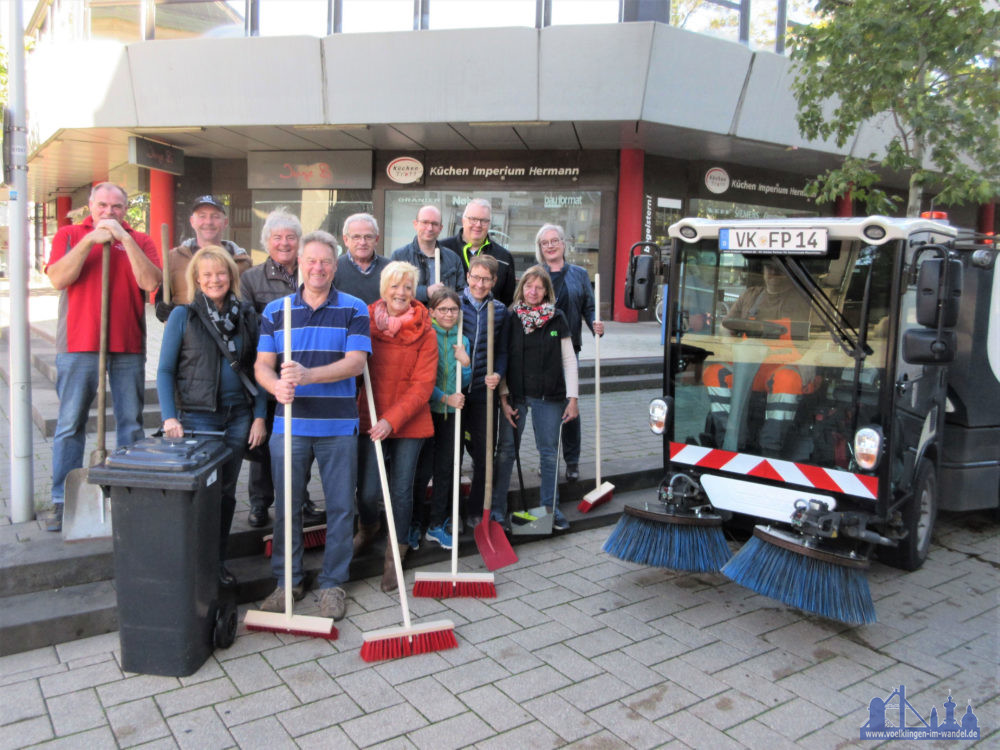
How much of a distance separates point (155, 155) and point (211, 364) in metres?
13.8

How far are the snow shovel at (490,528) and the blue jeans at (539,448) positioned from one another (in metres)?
0.17

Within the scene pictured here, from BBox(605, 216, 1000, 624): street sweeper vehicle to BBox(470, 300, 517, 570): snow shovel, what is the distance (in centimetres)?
75

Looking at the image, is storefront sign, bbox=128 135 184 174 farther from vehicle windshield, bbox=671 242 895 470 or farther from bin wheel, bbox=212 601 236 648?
bin wheel, bbox=212 601 236 648

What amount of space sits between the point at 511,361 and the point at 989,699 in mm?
3133

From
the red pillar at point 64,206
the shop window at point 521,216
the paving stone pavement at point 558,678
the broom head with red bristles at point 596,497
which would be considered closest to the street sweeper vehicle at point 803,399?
the paving stone pavement at point 558,678

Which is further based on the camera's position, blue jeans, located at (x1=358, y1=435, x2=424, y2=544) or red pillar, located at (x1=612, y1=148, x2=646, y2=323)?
red pillar, located at (x1=612, y1=148, x2=646, y2=323)

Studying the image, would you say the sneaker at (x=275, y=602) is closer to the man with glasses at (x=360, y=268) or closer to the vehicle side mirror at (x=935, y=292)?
the man with glasses at (x=360, y=268)

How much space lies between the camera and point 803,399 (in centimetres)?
444

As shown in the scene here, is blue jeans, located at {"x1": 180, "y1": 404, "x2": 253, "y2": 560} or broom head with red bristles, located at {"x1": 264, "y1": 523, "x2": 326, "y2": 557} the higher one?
blue jeans, located at {"x1": 180, "y1": 404, "x2": 253, "y2": 560}

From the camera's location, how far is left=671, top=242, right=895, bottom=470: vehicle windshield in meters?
4.20

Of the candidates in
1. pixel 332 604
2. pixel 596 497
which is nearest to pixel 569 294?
pixel 596 497

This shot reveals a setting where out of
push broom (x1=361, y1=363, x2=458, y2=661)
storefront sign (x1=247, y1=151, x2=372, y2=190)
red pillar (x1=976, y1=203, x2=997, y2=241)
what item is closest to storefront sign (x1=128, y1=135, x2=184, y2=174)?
storefront sign (x1=247, y1=151, x2=372, y2=190)

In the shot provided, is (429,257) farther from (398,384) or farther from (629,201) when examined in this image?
(629,201)

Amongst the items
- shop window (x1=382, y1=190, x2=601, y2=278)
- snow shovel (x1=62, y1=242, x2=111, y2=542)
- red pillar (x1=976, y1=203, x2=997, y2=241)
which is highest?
red pillar (x1=976, y1=203, x2=997, y2=241)
